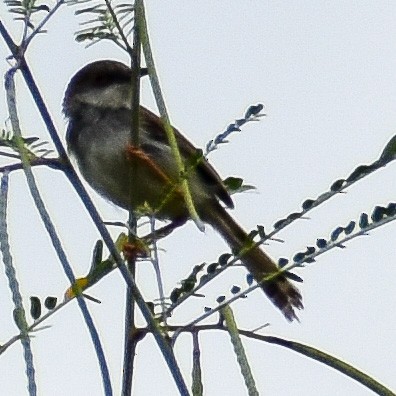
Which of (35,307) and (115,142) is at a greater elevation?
(115,142)

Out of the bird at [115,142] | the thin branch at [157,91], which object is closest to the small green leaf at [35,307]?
the thin branch at [157,91]

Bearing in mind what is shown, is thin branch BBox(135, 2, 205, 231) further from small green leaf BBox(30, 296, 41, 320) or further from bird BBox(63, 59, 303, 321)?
bird BBox(63, 59, 303, 321)

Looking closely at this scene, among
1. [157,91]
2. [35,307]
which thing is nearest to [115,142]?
[35,307]

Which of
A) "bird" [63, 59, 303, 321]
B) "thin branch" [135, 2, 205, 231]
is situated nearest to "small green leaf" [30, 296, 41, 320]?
"thin branch" [135, 2, 205, 231]

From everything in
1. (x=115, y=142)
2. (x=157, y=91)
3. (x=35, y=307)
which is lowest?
(x=35, y=307)

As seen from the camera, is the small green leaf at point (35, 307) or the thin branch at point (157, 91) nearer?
the thin branch at point (157, 91)

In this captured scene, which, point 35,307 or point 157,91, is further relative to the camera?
point 35,307

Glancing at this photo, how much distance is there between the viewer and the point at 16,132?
1.83m

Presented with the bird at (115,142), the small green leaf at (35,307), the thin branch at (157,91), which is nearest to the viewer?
the thin branch at (157,91)

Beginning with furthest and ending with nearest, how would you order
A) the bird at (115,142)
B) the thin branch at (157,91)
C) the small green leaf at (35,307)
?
the bird at (115,142), the small green leaf at (35,307), the thin branch at (157,91)

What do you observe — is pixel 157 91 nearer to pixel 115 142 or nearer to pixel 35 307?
pixel 35 307

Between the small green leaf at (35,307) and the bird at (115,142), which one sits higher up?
the bird at (115,142)

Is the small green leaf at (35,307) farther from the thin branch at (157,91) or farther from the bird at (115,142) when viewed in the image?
the bird at (115,142)

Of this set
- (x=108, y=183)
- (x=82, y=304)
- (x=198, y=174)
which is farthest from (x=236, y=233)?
(x=82, y=304)
